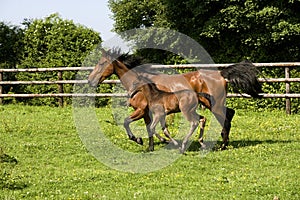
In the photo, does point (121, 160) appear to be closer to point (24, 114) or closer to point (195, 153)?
point (195, 153)

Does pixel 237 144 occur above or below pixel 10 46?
below

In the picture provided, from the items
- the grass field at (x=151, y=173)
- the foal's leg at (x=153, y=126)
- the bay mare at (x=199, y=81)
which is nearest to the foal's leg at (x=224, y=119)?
the bay mare at (x=199, y=81)

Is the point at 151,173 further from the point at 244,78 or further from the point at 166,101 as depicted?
the point at 244,78

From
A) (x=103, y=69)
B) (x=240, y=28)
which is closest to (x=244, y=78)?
(x=103, y=69)

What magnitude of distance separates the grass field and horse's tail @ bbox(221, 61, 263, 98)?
1.20m

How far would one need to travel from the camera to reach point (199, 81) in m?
11.7

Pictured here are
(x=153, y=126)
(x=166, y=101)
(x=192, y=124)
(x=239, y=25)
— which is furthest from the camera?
(x=239, y=25)

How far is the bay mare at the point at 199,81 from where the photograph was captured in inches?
447

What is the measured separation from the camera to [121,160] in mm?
10391

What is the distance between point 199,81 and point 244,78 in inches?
37.4

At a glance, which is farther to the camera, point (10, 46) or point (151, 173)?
point (10, 46)

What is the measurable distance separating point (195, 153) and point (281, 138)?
250 cm

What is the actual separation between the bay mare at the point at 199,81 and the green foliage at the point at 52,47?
34.6 ft

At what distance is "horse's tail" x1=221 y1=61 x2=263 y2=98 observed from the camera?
37.2 feet
